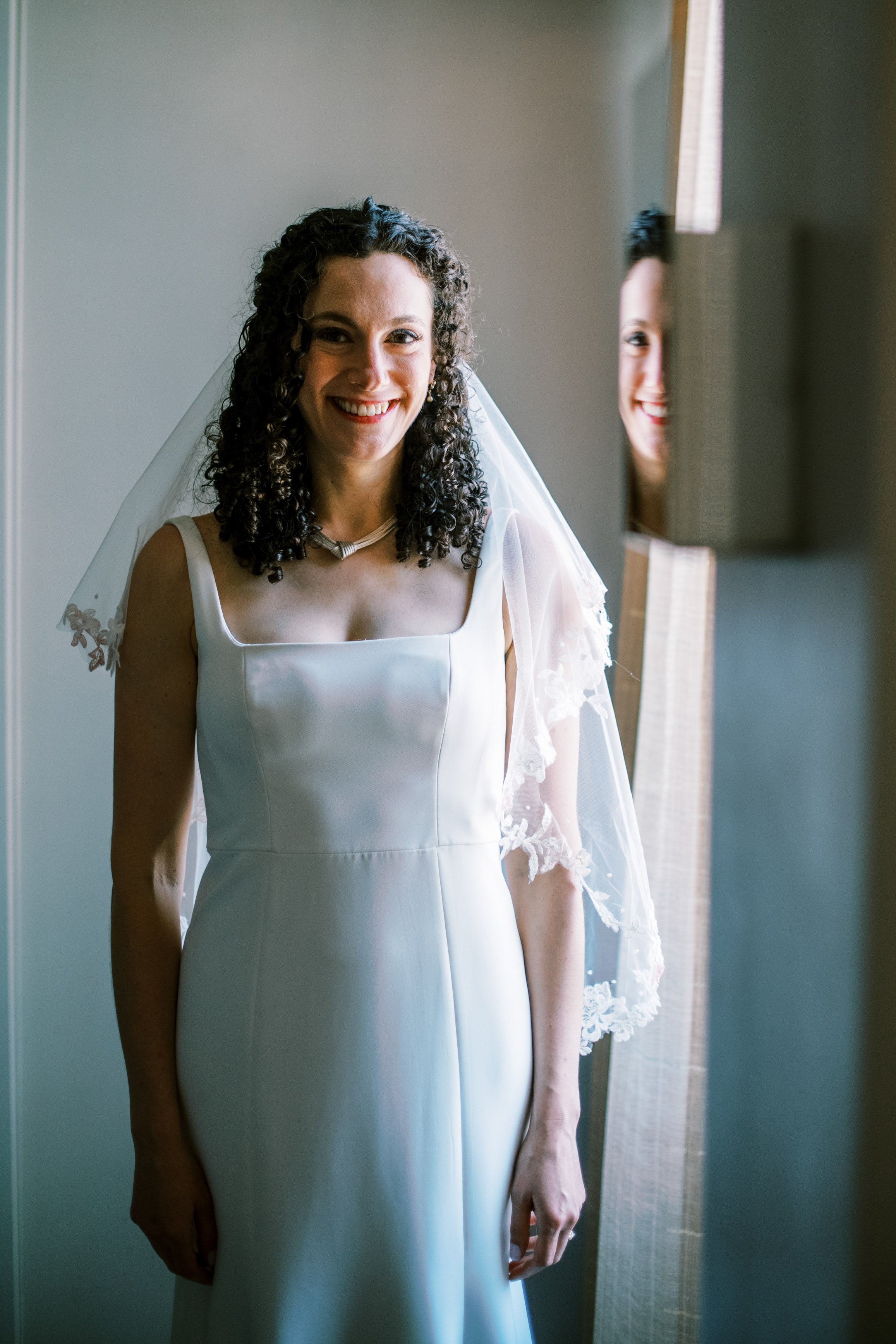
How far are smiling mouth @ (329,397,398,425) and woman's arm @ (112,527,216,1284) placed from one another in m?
0.26

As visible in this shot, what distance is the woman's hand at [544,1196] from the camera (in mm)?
1178

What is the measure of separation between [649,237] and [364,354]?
0.79 m

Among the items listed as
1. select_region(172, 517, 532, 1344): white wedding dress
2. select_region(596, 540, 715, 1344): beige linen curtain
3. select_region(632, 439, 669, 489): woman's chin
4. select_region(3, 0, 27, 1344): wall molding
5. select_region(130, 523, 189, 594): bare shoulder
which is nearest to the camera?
select_region(172, 517, 532, 1344): white wedding dress

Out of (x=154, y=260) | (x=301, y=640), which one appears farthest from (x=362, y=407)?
(x=154, y=260)

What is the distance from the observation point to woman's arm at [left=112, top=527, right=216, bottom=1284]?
3.99 feet

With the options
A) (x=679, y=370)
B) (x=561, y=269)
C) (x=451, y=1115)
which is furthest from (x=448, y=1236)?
(x=561, y=269)

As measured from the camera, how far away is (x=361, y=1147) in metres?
1.14

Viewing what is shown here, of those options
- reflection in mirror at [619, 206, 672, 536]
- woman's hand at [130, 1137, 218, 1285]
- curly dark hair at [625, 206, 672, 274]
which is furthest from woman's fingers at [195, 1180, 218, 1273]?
curly dark hair at [625, 206, 672, 274]

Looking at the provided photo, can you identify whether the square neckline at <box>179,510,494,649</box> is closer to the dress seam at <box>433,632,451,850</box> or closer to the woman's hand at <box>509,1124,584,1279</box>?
the dress seam at <box>433,632,451,850</box>

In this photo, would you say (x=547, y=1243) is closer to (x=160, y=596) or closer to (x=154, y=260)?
(x=160, y=596)

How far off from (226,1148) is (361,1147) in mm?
158

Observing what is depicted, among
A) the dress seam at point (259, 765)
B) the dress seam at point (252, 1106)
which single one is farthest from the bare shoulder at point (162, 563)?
the dress seam at point (252, 1106)

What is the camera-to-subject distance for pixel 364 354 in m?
1.22

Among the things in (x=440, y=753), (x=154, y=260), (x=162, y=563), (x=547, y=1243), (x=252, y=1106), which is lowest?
(x=547, y=1243)
